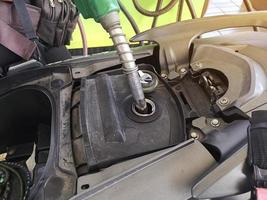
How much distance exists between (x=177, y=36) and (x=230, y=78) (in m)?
0.16

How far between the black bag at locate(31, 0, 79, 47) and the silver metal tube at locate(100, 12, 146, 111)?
375 millimetres

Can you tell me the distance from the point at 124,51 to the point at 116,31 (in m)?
0.04

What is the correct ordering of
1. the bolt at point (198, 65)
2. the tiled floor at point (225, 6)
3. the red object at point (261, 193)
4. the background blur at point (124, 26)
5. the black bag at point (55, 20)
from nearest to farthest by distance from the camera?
the red object at point (261, 193) < the bolt at point (198, 65) < the black bag at point (55, 20) < the background blur at point (124, 26) < the tiled floor at point (225, 6)

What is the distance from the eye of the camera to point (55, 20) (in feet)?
3.05

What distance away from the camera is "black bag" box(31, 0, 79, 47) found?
90 centimetres

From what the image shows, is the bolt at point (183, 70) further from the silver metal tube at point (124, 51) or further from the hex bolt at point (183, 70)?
the silver metal tube at point (124, 51)

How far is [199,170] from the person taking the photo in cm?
52

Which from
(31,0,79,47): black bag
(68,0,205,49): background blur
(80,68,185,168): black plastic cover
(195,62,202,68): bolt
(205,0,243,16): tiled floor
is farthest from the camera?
(205,0,243,16): tiled floor

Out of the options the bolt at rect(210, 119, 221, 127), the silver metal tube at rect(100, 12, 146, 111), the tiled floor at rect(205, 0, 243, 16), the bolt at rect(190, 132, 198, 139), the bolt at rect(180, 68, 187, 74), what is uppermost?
the silver metal tube at rect(100, 12, 146, 111)

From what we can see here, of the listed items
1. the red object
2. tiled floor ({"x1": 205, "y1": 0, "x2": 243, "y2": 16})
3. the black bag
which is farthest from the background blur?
the red object

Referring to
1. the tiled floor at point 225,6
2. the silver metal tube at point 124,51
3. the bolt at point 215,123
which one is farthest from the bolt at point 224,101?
the tiled floor at point 225,6

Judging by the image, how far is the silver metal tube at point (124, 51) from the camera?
575mm

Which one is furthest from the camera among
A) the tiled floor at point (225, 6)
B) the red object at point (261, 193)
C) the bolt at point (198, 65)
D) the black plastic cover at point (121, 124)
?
the tiled floor at point (225, 6)

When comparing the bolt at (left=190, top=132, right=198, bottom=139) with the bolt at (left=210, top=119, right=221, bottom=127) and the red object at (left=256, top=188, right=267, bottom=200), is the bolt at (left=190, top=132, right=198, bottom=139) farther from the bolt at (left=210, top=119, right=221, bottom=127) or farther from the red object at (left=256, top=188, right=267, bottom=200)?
the red object at (left=256, top=188, right=267, bottom=200)
